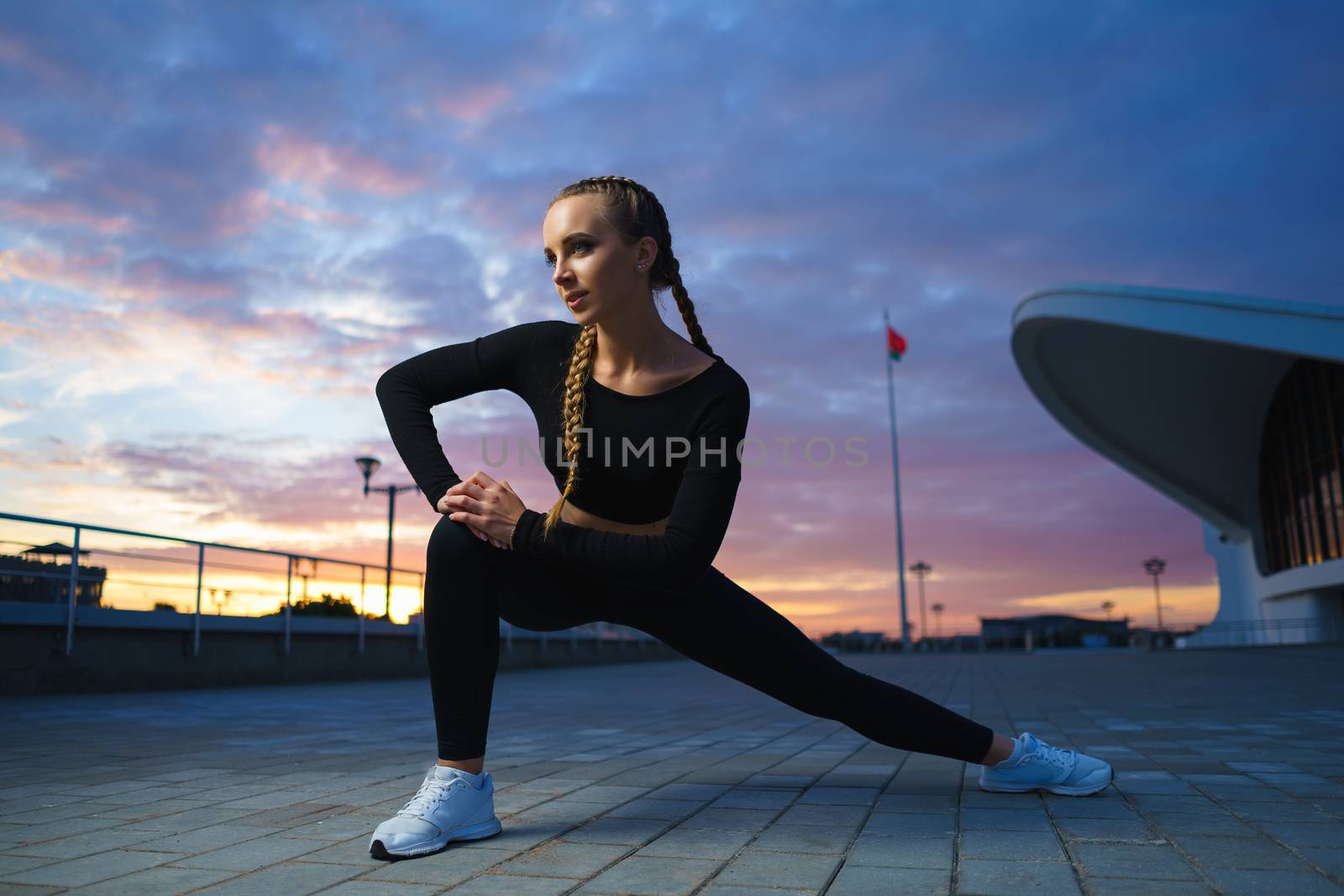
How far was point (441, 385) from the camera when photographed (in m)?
2.72

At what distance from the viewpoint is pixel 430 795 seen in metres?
2.37

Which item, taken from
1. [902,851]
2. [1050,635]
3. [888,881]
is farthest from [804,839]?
[1050,635]

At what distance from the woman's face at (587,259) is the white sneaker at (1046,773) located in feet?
6.27

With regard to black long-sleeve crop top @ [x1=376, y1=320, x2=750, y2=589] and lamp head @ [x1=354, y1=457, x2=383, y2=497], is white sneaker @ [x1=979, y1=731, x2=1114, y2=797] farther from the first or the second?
lamp head @ [x1=354, y1=457, x2=383, y2=497]

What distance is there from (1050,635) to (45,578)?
169 feet

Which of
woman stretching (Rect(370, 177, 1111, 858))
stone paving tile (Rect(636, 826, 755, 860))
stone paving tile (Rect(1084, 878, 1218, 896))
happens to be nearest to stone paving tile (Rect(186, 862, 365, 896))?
woman stretching (Rect(370, 177, 1111, 858))

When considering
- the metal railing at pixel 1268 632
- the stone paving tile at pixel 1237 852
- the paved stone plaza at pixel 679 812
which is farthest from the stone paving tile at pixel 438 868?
the metal railing at pixel 1268 632

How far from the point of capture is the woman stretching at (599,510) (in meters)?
2.35

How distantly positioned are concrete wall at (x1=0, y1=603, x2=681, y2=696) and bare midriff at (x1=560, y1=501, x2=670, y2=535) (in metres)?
8.23

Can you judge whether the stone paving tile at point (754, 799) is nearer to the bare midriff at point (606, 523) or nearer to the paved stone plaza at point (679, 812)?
the paved stone plaza at point (679, 812)

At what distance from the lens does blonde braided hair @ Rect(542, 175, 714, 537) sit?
8.13ft

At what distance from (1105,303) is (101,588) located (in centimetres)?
2369

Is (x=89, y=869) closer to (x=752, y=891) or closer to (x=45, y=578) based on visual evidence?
(x=752, y=891)

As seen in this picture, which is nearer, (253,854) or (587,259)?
(253,854)
